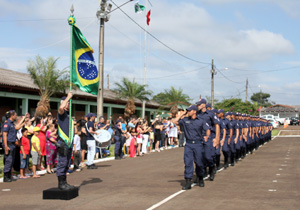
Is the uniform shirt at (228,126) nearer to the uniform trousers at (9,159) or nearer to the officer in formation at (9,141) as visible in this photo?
the officer in formation at (9,141)

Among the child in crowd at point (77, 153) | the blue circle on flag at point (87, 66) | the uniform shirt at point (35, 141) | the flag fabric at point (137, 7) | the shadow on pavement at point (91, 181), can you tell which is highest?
the flag fabric at point (137, 7)

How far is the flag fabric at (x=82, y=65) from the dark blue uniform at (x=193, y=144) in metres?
2.45

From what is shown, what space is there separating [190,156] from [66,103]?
317 cm

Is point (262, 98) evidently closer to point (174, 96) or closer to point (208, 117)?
point (174, 96)

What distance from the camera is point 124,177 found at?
1174 cm

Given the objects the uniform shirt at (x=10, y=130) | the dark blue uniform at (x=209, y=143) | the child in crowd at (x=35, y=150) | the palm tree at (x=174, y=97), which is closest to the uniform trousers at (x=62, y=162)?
the uniform shirt at (x=10, y=130)

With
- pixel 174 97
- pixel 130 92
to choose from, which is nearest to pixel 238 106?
pixel 174 97

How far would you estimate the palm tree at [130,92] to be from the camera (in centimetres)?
3816

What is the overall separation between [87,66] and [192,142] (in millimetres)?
3146

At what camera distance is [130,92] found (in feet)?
126

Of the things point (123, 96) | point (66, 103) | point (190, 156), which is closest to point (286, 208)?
point (190, 156)

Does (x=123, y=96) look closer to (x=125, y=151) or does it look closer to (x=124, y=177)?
(x=125, y=151)

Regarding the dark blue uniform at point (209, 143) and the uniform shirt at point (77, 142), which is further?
the uniform shirt at point (77, 142)

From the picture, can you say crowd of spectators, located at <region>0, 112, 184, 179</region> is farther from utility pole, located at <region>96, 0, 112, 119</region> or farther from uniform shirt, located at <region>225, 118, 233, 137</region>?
uniform shirt, located at <region>225, 118, 233, 137</region>
